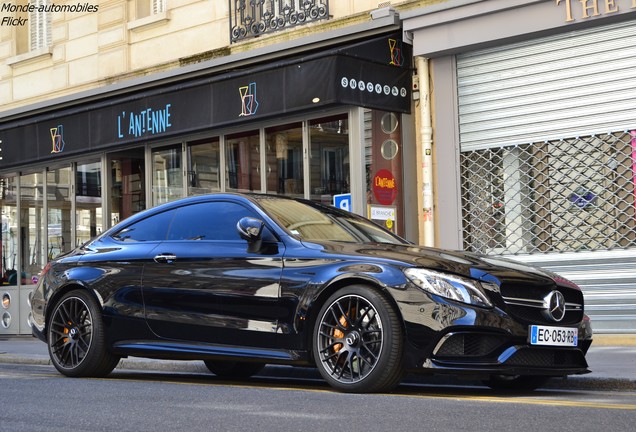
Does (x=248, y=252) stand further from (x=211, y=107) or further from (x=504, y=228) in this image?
(x=211, y=107)

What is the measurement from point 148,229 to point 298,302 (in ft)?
6.42

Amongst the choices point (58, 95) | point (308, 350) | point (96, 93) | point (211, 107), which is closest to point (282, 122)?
point (211, 107)

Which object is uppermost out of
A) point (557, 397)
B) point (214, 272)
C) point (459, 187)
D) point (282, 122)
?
point (282, 122)

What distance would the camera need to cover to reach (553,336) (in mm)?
7051

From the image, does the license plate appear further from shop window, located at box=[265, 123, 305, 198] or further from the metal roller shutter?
shop window, located at box=[265, 123, 305, 198]

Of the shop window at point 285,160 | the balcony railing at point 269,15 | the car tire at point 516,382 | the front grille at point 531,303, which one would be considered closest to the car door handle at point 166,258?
the car tire at point 516,382

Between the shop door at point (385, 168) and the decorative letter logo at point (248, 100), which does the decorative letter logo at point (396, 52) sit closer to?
the shop door at point (385, 168)

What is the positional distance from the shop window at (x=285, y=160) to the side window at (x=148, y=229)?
627 centimetres

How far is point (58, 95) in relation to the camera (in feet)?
63.9

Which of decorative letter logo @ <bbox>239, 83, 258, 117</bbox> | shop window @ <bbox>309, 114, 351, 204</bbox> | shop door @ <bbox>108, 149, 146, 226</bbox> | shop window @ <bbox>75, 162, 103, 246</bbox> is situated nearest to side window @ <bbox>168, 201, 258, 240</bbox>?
shop window @ <bbox>309, 114, 351, 204</bbox>

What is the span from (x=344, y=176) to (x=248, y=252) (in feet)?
22.3

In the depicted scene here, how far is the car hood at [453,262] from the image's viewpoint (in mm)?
6938

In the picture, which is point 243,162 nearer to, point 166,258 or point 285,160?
point 285,160

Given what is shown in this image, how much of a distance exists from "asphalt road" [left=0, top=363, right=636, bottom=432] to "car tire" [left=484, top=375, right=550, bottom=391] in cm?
11
